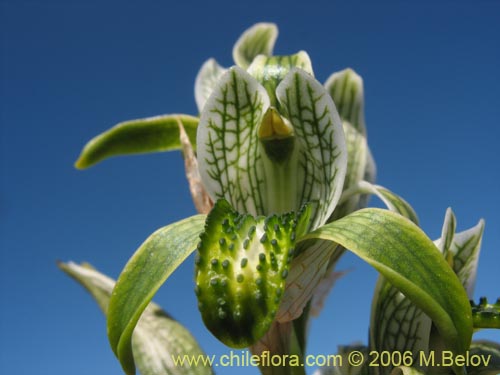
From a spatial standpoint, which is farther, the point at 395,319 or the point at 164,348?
the point at 164,348

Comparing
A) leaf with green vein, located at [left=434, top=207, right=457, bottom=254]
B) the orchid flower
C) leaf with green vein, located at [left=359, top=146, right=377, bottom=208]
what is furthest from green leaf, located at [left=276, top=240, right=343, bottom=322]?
leaf with green vein, located at [left=359, top=146, right=377, bottom=208]

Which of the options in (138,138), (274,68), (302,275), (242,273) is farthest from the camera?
(138,138)

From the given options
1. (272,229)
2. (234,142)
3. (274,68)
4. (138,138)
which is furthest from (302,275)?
(138,138)

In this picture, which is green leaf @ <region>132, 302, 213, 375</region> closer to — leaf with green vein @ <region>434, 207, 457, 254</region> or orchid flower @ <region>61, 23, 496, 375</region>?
orchid flower @ <region>61, 23, 496, 375</region>

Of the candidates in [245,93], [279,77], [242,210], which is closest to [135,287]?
[242,210]

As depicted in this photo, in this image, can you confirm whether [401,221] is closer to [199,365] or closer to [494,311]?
[494,311]

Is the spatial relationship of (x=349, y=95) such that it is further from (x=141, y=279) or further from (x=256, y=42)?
(x=141, y=279)

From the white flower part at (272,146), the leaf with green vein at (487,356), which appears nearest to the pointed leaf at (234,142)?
the white flower part at (272,146)

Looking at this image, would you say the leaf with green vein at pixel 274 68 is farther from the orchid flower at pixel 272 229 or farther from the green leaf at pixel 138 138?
the green leaf at pixel 138 138

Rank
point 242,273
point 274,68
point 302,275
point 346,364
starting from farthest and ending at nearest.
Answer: point 346,364 → point 274,68 → point 302,275 → point 242,273
